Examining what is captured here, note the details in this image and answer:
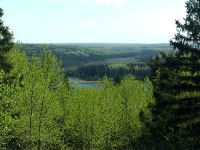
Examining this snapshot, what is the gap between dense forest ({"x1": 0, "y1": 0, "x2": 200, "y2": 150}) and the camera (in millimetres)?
26875

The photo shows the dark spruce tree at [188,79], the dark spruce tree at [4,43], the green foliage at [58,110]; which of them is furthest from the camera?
the green foliage at [58,110]

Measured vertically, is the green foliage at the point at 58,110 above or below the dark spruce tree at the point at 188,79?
below

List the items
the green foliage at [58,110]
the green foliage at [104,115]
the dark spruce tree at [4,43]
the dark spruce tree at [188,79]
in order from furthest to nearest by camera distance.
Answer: the green foliage at [104,115]
the green foliage at [58,110]
the dark spruce tree at [4,43]
the dark spruce tree at [188,79]

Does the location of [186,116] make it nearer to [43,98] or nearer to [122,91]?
[43,98]

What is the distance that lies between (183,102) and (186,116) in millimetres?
1026

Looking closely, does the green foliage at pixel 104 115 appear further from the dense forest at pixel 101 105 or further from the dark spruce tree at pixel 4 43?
the dark spruce tree at pixel 4 43

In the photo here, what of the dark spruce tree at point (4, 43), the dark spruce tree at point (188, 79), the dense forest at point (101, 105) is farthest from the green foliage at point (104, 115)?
the dark spruce tree at point (188, 79)

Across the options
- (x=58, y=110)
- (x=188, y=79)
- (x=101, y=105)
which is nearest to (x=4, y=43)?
(x=58, y=110)

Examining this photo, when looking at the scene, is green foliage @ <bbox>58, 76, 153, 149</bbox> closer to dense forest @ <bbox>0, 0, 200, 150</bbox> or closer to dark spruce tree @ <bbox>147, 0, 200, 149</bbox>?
dense forest @ <bbox>0, 0, 200, 150</bbox>

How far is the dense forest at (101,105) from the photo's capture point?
26.9 metres

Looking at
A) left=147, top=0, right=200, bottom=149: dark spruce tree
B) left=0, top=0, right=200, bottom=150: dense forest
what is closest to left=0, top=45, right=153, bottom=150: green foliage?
left=0, top=0, right=200, bottom=150: dense forest

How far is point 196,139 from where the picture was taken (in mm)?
27266

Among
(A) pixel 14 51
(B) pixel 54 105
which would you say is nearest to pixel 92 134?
(B) pixel 54 105

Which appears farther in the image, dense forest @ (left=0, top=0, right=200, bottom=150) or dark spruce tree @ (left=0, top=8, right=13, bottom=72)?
dark spruce tree @ (left=0, top=8, right=13, bottom=72)
